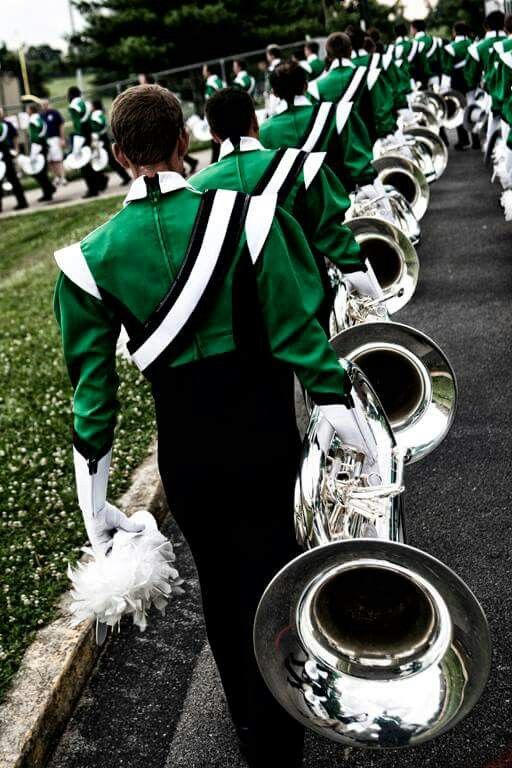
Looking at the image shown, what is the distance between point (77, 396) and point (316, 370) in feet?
1.98

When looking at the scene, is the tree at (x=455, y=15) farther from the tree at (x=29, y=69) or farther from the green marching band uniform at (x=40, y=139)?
the tree at (x=29, y=69)

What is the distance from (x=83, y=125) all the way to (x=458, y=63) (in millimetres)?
6736

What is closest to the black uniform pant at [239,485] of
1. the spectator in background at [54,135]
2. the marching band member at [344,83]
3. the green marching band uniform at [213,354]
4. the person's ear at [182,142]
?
the green marching band uniform at [213,354]

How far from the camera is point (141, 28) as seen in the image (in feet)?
101

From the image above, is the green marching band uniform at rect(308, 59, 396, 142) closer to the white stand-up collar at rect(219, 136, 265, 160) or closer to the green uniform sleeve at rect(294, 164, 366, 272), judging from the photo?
the green uniform sleeve at rect(294, 164, 366, 272)

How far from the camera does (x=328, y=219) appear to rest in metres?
4.02

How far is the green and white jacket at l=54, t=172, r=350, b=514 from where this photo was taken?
2250 millimetres

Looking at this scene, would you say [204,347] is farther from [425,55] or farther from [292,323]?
[425,55]

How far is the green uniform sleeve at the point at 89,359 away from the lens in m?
2.32

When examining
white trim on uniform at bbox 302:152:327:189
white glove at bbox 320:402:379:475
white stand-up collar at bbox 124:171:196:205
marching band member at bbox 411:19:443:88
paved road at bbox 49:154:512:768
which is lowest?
paved road at bbox 49:154:512:768

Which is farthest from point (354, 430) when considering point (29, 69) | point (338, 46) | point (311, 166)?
point (29, 69)

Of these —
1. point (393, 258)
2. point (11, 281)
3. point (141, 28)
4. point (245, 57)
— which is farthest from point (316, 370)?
point (141, 28)

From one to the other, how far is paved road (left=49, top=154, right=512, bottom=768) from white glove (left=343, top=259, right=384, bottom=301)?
0.86 meters

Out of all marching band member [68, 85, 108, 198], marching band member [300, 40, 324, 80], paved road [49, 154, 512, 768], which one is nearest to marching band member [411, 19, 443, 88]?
marching band member [300, 40, 324, 80]
